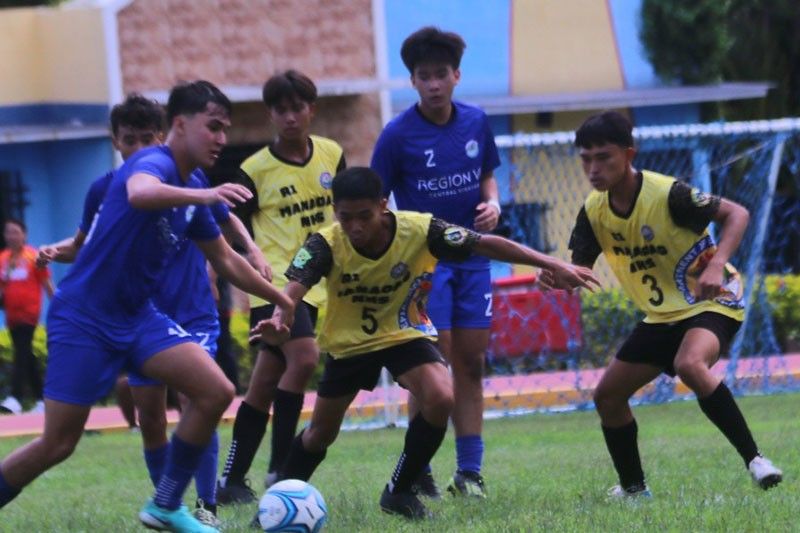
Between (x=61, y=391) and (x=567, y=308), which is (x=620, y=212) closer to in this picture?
(x=61, y=391)

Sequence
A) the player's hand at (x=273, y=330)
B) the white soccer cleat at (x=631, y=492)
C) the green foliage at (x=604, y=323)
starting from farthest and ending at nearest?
1. the green foliage at (x=604, y=323)
2. the white soccer cleat at (x=631, y=492)
3. the player's hand at (x=273, y=330)

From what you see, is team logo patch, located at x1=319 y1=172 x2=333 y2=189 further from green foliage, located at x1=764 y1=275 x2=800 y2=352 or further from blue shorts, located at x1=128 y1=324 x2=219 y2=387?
green foliage, located at x1=764 y1=275 x2=800 y2=352

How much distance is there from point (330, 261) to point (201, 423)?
1.03 meters

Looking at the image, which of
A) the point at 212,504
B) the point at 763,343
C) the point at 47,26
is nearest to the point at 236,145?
the point at 47,26

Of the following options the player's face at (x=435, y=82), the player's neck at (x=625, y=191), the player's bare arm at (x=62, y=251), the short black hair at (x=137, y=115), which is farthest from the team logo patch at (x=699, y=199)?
the player's bare arm at (x=62, y=251)

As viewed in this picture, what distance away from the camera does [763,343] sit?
1528cm

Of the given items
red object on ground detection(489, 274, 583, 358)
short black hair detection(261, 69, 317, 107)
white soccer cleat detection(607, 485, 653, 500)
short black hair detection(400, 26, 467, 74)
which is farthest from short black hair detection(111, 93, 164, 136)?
red object on ground detection(489, 274, 583, 358)

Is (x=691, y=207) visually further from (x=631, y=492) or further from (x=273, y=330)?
(x=273, y=330)

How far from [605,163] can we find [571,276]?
0.79 m

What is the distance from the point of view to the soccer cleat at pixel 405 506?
23.3ft

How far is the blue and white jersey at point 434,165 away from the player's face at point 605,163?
95cm

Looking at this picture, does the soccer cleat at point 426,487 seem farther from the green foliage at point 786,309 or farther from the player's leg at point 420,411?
the green foliage at point 786,309

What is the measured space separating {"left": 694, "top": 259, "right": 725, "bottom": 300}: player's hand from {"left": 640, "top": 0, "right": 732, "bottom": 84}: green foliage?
14.8m

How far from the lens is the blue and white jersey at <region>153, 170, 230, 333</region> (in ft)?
24.7
